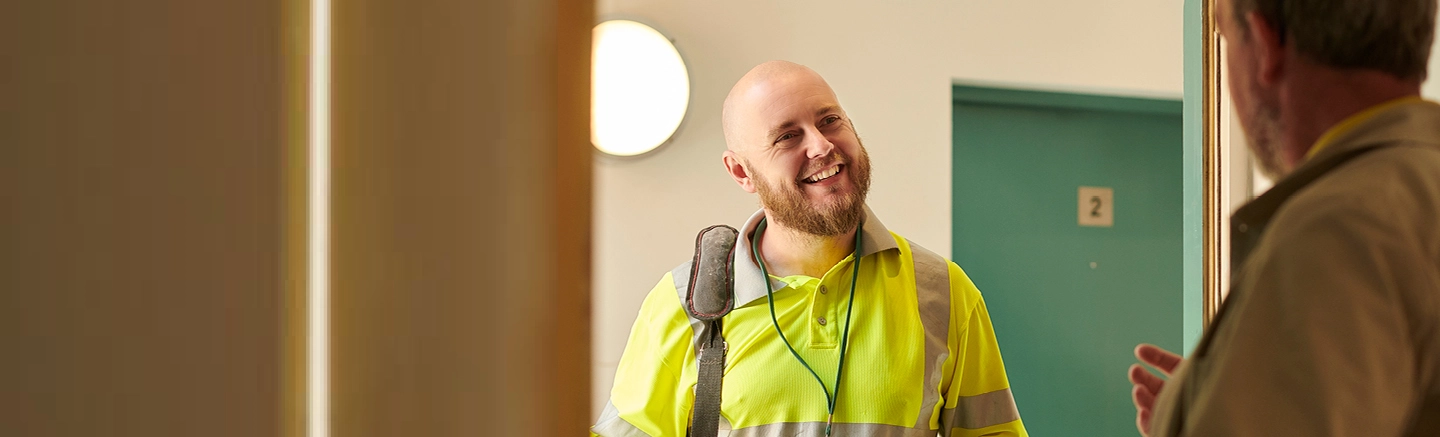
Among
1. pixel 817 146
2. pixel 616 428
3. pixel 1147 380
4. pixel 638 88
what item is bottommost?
pixel 616 428

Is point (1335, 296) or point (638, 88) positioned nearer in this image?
point (1335, 296)

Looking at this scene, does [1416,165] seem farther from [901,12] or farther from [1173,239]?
[1173,239]

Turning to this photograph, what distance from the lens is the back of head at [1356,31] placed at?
222 millimetres

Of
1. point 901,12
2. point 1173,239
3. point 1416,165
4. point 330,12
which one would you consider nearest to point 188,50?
point 330,12

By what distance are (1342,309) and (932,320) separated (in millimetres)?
452

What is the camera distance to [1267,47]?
0.23 m

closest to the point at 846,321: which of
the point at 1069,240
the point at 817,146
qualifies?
the point at 817,146

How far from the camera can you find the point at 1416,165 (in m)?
0.20

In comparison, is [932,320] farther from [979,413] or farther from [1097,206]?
[1097,206]

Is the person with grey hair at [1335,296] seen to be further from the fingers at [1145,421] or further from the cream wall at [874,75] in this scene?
the cream wall at [874,75]

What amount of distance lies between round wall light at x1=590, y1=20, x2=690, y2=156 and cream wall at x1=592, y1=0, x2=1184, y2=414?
0.02 meters

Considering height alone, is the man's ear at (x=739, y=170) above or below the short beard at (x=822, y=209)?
above

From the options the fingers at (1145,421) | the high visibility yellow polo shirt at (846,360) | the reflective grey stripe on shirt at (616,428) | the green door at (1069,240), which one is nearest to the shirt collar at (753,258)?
the high visibility yellow polo shirt at (846,360)

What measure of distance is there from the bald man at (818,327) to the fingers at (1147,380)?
0.35 m
